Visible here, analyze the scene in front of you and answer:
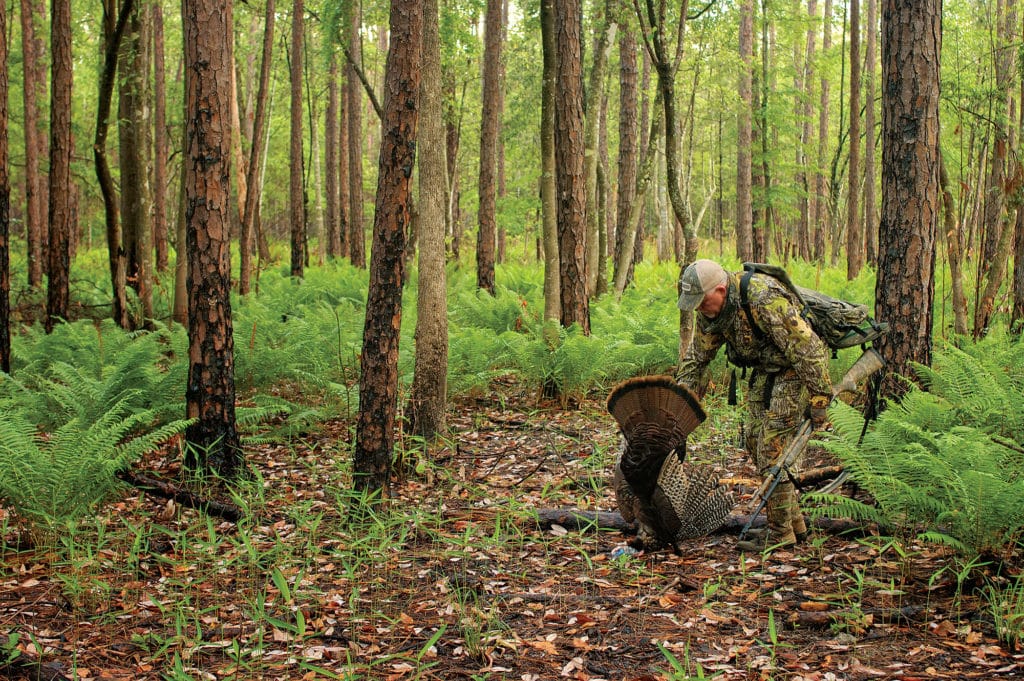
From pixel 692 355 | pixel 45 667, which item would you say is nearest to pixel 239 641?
pixel 45 667

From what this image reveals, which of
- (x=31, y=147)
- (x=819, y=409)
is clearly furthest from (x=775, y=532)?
(x=31, y=147)

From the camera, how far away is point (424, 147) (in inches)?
299

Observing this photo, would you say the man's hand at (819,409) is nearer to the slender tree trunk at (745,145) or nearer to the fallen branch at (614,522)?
the fallen branch at (614,522)

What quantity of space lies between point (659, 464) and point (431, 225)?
11.0ft

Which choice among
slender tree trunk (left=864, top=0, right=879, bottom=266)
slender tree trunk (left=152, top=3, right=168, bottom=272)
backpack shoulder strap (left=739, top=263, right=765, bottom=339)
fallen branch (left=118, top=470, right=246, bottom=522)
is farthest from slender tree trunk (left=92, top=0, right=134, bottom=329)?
slender tree trunk (left=864, top=0, right=879, bottom=266)

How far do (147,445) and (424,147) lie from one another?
357cm

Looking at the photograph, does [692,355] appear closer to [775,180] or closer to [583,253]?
[583,253]

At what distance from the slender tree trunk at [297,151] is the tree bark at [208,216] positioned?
992 centimetres

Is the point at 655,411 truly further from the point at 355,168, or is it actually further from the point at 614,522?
the point at 355,168

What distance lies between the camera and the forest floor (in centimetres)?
408

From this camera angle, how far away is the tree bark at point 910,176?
6.50 m

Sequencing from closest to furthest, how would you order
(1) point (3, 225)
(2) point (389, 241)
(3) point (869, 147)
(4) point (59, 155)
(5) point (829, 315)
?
(5) point (829, 315)
(2) point (389, 241)
(1) point (3, 225)
(4) point (59, 155)
(3) point (869, 147)

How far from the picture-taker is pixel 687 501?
18.3 feet

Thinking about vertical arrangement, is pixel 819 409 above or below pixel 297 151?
below
